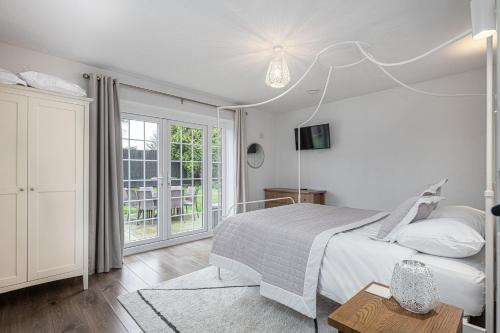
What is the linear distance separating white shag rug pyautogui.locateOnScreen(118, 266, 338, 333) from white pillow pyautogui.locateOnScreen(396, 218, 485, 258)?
Result: 2.86 feet

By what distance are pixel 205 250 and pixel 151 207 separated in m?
1.02

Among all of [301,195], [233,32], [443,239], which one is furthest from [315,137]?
[443,239]

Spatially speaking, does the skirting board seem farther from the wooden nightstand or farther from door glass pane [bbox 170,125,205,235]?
door glass pane [bbox 170,125,205,235]

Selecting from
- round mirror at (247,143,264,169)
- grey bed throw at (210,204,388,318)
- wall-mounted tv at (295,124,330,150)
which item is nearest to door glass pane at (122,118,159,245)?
grey bed throw at (210,204,388,318)

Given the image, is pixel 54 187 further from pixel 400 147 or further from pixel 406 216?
pixel 400 147

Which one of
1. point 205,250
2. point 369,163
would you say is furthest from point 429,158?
point 205,250

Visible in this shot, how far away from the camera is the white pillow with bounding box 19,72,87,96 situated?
231cm

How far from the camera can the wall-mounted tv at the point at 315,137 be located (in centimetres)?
455

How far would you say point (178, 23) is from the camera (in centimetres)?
219

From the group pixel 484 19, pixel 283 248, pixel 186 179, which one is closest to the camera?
pixel 484 19

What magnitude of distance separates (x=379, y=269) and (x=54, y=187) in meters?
2.77

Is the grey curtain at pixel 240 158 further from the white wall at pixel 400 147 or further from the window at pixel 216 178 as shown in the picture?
the white wall at pixel 400 147

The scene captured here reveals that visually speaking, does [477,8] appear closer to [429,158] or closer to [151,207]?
[429,158]

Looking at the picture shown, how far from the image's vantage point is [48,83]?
7.86 ft
